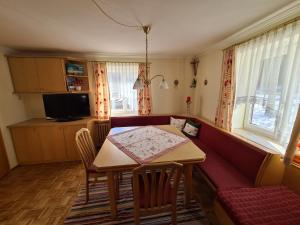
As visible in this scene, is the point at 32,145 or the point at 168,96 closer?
the point at 32,145

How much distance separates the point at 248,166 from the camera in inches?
66.2

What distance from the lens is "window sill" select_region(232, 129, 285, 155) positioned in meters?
1.63

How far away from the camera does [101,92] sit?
323cm

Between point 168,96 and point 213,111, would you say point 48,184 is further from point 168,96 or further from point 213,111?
point 213,111

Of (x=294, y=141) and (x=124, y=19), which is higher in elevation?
(x=124, y=19)

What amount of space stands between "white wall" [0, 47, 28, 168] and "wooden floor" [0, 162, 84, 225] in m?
0.42

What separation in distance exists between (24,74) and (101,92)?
58.0 inches

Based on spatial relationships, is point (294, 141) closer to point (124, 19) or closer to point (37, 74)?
point (124, 19)

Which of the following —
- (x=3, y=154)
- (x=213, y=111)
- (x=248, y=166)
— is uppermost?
(x=213, y=111)

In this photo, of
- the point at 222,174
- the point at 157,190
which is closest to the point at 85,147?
the point at 157,190

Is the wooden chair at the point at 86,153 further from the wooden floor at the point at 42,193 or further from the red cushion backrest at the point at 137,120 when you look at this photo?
the red cushion backrest at the point at 137,120

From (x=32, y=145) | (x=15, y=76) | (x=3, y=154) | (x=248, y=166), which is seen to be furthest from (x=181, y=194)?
(x=15, y=76)

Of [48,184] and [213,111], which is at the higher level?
[213,111]

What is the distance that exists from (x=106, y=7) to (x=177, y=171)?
5.46ft
